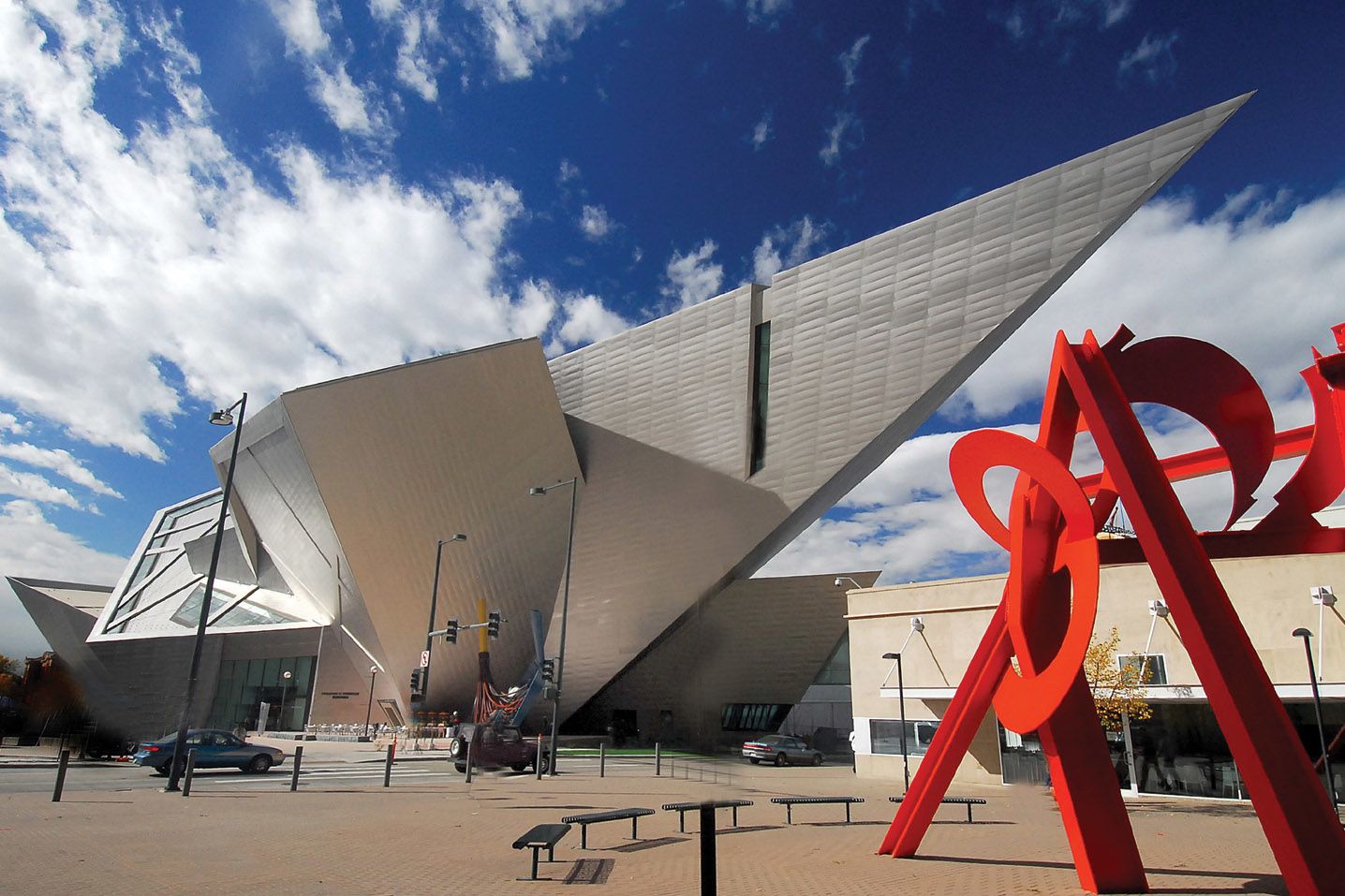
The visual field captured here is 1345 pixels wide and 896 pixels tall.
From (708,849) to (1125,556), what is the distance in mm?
6465

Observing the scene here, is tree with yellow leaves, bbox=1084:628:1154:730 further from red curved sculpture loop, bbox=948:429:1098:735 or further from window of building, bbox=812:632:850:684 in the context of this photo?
window of building, bbox=812:632:850:684

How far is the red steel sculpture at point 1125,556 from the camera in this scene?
5703 mm

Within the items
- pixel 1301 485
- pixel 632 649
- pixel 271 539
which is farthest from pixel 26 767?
pixel 1301 485

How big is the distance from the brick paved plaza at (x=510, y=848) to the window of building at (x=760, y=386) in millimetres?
14756

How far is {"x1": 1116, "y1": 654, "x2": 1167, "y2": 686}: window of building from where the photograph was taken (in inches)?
754

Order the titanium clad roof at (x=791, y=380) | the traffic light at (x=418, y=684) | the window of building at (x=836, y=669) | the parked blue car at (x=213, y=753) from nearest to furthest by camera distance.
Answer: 1. the parked blue car at (x=213, y=753)
2. the titanium clad roof at (x=791, y=380)
3. the traffic light at (x=418, y=684)
4. the window of building at (x=836, y=669)

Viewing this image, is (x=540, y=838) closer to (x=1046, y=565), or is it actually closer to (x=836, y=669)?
(x=1046, y=565)

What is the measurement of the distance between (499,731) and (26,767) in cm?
1211

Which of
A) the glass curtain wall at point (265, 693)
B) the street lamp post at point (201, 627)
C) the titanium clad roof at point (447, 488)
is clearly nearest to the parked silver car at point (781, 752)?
the titanium clad roof at point (447, 488)

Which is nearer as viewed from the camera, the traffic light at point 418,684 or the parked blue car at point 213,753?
the parked blue car at point 213,753

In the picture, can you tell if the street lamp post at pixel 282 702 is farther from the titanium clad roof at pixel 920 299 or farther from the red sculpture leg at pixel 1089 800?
the red sculpture leg at pixel 1089 800

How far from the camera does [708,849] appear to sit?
333 cm

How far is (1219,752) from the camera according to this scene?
1836 cm

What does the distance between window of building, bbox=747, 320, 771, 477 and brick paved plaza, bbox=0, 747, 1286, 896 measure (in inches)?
581
